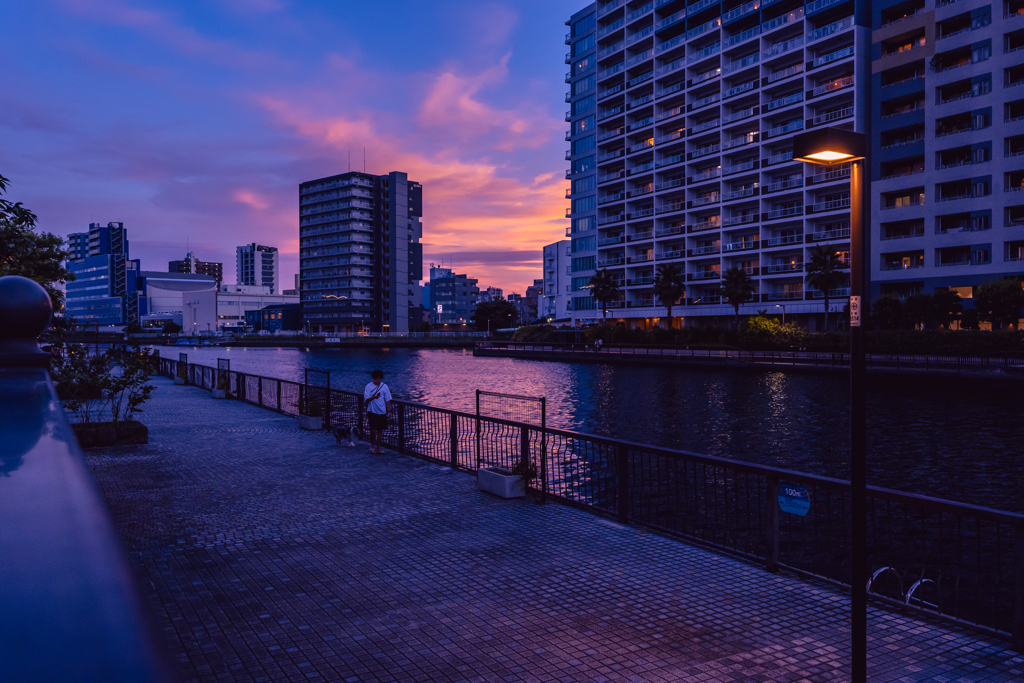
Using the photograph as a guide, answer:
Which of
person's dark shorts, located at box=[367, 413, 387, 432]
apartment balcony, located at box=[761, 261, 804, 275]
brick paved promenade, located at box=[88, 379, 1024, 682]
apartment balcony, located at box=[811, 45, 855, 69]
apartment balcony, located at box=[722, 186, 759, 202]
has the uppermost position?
apartment balcony, located at box=[811, 45, 855, 69]

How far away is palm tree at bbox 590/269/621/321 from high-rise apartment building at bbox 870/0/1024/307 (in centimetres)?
3363

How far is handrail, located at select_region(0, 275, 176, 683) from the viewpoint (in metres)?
1.04

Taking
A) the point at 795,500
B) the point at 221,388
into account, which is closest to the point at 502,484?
the point at 795,500

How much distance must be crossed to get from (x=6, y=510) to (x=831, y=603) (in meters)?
6.85

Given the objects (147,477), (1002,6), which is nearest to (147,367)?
(147,477)

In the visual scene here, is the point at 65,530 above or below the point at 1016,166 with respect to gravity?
below

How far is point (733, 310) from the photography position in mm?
82062

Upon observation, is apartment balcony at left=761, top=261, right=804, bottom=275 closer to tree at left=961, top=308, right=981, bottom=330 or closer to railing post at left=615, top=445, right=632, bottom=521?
tree at left=961, top=308, right=981, bottom=330

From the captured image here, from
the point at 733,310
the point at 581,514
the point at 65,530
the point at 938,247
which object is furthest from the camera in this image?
the point at 733,310

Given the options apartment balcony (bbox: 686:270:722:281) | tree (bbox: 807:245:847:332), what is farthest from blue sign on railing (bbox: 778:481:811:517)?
apartment balcony (bbox: 686:270:722:281)

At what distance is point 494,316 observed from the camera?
167m

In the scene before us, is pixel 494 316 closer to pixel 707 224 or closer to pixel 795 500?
pixel 707 224

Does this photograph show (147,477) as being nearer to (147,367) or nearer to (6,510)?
(147,367)

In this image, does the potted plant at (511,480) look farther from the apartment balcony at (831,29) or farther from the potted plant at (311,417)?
the apartment balcony at (831,29)
